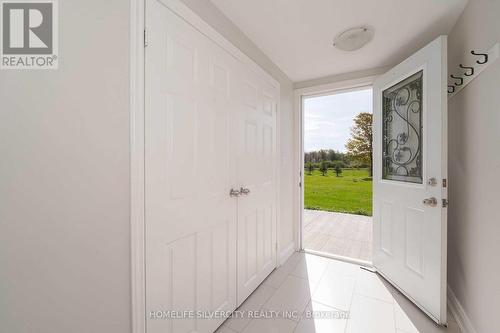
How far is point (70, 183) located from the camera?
771 millimetres

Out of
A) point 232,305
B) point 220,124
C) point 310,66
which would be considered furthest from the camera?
point 310,66

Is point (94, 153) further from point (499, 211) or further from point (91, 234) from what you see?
point (499, 211)

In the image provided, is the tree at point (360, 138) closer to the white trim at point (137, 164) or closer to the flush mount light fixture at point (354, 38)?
the flush mount light fixture at point (354, 38)

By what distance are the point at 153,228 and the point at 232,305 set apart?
105 cm

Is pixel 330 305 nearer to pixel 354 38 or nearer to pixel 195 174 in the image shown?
pixel 195 174

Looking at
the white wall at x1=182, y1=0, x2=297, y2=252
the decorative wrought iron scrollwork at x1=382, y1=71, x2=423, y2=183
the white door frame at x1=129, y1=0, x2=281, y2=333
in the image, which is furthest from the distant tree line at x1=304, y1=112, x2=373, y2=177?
the white door frame at x1=129, y1=0, x2=281, y2=333

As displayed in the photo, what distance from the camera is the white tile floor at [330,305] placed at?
4.87 ft

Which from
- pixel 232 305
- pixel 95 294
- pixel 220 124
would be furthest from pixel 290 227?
pixel 95 294

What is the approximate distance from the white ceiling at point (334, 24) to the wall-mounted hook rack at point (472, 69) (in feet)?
1.42

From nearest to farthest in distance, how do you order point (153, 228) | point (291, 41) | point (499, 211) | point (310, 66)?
point (153, 228), point (499, 211), point (291, 41), point (310, 66)

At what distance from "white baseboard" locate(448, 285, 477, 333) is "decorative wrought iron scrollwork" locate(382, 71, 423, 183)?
0.96 m

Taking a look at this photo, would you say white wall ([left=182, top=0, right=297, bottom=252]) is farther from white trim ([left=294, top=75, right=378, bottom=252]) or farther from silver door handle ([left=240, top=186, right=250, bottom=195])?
silver door handle ([left=240, top=186, right=250, bottom=195])

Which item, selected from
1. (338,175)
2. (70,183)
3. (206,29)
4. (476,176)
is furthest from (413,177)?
(338,175)

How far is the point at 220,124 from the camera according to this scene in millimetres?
1462
